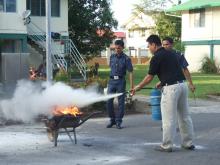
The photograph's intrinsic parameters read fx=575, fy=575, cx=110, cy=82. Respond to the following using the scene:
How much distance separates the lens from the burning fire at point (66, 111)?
34.6 feet

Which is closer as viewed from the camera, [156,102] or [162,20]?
[156,102]

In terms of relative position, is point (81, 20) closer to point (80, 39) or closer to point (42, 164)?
point (80, 39)

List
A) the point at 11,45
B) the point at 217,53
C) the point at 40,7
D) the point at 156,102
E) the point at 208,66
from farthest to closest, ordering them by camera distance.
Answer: the point at 217,53 < the point at 208,66 < the point at 40,7 < the point at 11,45 < the point at 156,102

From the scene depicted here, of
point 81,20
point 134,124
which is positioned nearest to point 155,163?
point 134,124

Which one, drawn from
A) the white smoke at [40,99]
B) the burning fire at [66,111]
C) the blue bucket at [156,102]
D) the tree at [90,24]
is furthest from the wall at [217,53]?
the burning fire at [66,111]

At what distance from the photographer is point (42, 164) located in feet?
29.1

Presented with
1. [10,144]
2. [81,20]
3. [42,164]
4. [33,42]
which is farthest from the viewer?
[81,20]

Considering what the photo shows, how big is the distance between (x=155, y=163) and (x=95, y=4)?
3159 cm

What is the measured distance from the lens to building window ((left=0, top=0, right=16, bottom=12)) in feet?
108

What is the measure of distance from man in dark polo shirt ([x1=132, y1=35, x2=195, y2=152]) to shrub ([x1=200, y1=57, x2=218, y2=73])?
1323 inches

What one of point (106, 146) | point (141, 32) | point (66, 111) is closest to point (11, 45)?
point (66, 111)

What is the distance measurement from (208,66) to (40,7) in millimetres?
14674

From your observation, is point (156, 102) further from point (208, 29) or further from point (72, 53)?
point (208, 29)

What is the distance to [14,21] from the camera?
3303cm
